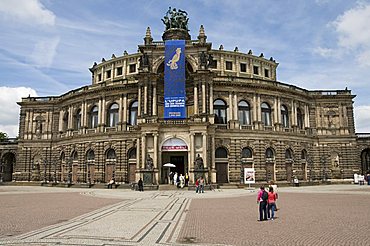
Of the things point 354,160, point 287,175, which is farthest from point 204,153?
point 354,160

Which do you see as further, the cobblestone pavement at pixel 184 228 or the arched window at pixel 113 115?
the arched window at pixel 113 115

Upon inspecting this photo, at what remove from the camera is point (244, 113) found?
47656mm

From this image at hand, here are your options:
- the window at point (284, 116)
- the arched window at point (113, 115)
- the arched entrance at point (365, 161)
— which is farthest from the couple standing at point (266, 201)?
the arched entrance at point (365, 161)

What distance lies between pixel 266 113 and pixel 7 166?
54.3 m

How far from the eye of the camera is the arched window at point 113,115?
1951 inches

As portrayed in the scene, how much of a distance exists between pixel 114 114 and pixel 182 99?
43.7 feet

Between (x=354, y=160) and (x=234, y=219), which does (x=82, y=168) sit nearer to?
(x=234, y=219)

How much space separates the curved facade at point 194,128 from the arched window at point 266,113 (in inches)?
6.0

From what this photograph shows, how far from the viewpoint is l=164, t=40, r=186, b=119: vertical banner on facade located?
42031 millimetres

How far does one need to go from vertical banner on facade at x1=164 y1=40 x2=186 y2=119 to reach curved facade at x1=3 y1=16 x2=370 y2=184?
1.26 metres

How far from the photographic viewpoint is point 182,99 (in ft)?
138

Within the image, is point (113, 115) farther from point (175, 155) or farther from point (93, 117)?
point (175, 155)

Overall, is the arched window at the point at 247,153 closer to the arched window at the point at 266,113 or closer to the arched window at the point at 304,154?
the arched window at the point at 266,113

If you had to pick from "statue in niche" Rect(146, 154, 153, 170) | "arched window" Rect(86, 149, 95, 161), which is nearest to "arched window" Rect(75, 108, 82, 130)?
"arched window" Rect(86, 149, 95, 161)
